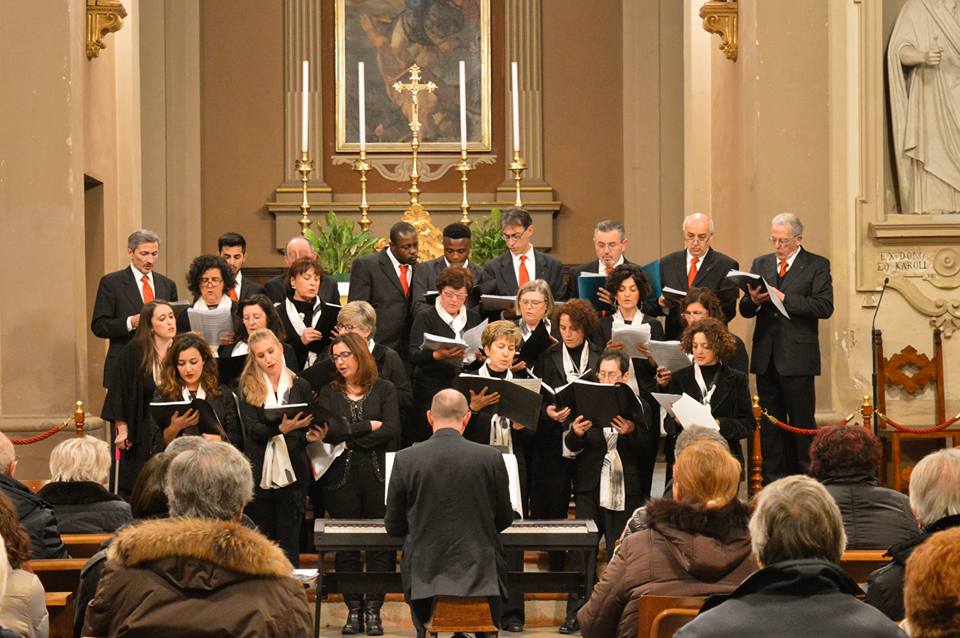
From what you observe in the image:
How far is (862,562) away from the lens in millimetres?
5691

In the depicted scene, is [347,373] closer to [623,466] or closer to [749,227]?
[623,466]

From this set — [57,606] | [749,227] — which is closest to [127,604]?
[57,606]

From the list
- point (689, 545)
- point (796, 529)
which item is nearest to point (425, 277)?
point (689, 545)

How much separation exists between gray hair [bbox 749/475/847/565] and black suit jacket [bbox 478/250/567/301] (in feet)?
17.0

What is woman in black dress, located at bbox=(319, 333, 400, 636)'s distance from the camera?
758 cm

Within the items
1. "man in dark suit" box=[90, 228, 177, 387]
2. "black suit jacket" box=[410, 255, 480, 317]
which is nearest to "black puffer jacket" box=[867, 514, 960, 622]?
"black suit jacket" box=[410, 255, 480, 317]

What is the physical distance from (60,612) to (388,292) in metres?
4.00

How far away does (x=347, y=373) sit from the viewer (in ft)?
25.1

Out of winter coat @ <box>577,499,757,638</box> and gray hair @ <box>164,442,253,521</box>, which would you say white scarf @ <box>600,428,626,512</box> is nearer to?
winter coat @ <box>577,499,757,638</box>

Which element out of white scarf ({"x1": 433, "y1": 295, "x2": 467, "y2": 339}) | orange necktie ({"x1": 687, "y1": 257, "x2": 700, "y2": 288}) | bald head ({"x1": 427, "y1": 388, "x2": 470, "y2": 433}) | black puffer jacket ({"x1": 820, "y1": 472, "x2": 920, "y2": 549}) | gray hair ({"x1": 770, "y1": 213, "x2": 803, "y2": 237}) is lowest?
black puffer jacket ({"x1": 820, "y1": 472, "x2": 920, "y2": 549})

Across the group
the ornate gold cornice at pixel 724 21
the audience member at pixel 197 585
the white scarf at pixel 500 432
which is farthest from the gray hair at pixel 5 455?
the ornate gold cornice at pixel 724 21

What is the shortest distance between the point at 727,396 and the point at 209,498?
4060 mm

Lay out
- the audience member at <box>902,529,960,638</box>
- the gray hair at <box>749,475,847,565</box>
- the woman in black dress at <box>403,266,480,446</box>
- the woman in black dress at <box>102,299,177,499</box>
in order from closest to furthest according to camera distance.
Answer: the audience member at <box>902,529,960,638</box>
the gray hair at <box>749,475,847,565</box>
the woman in black dress at <box>102,299,177,499</box>
the woman in black dress at <box>403,266,480,446</box>

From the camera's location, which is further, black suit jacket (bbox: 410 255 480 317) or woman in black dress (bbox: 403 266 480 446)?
black suit jacket (bbox: 410 255 480 317)
